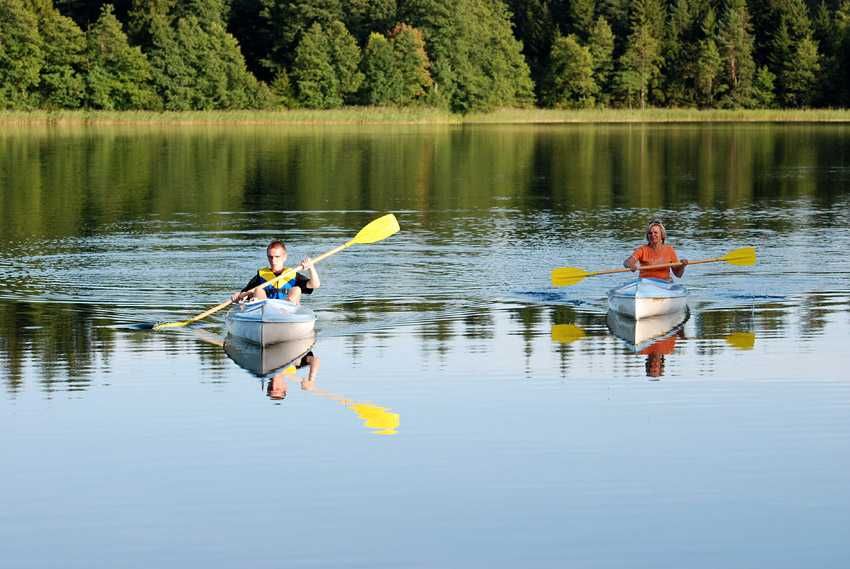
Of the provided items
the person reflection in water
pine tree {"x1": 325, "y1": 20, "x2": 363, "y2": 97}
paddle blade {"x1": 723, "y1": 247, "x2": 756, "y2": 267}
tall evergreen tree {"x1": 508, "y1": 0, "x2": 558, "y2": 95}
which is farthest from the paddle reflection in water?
tall evergreen tree {"x1": 508, "y1": 0, "x2": 558, "y2": 95}

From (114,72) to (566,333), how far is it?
90907 mm

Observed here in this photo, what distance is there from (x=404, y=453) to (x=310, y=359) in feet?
15.5

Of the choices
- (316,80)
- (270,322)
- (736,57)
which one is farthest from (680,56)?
(270,322)

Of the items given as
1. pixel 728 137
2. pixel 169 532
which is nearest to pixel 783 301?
pixel 169 532

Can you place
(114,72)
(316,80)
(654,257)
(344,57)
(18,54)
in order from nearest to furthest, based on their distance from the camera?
(654,257), (18,54), (114,72), (316,80), (344,57)

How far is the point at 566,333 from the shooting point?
60.1ft

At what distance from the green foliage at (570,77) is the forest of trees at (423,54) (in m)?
0.16

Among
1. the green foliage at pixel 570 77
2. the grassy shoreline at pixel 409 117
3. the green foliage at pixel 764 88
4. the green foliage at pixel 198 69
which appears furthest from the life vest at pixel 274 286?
the green foliage at pixel 764 88

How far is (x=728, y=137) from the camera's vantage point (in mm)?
83750

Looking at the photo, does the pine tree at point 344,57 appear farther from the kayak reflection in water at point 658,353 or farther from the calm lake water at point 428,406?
the kayak reflection in water at point 658,353

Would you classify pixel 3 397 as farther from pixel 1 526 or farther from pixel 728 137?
pixel 728 137

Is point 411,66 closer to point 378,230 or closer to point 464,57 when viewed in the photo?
point 464,57

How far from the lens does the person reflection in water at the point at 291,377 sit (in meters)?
14.5

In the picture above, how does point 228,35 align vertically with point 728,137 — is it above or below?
above
